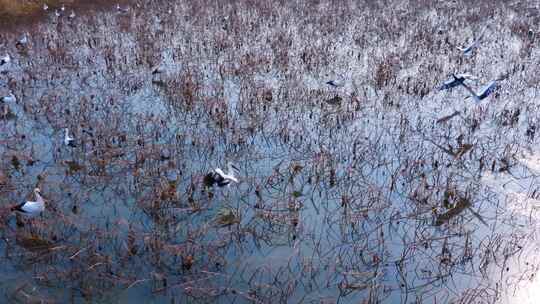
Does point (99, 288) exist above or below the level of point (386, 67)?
below

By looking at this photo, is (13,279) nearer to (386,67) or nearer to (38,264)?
(38,264)

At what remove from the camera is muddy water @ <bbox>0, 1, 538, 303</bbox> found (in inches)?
176

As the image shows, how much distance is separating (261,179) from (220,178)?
2.14 feet

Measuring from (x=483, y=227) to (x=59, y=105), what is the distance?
683cm

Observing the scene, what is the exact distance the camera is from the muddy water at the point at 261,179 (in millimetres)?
4461

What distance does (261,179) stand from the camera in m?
6.09

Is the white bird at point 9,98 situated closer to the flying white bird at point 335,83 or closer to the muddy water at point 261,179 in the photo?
the muddy water at point 261,179

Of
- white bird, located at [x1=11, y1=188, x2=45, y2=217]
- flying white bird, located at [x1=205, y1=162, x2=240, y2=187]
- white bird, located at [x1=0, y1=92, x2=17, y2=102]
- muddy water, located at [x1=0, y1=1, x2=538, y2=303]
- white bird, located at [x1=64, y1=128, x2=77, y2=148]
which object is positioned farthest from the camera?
white bird, located at [x1=0, y1=92, x2=17, y2=102]

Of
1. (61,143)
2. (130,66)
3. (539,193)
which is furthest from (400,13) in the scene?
(61,143)

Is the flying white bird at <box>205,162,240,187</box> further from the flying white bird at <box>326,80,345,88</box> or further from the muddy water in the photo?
the flying white bird at <box>326,80,345,88</box>

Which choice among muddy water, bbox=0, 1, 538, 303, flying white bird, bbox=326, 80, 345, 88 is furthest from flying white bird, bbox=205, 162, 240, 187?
flying white bird, bbox=326, 80, 345, 88

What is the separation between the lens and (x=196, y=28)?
45.0ft

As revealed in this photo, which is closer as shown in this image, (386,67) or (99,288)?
(99,288)

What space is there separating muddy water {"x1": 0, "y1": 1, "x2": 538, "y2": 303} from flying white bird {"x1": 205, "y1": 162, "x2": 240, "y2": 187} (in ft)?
0.41
